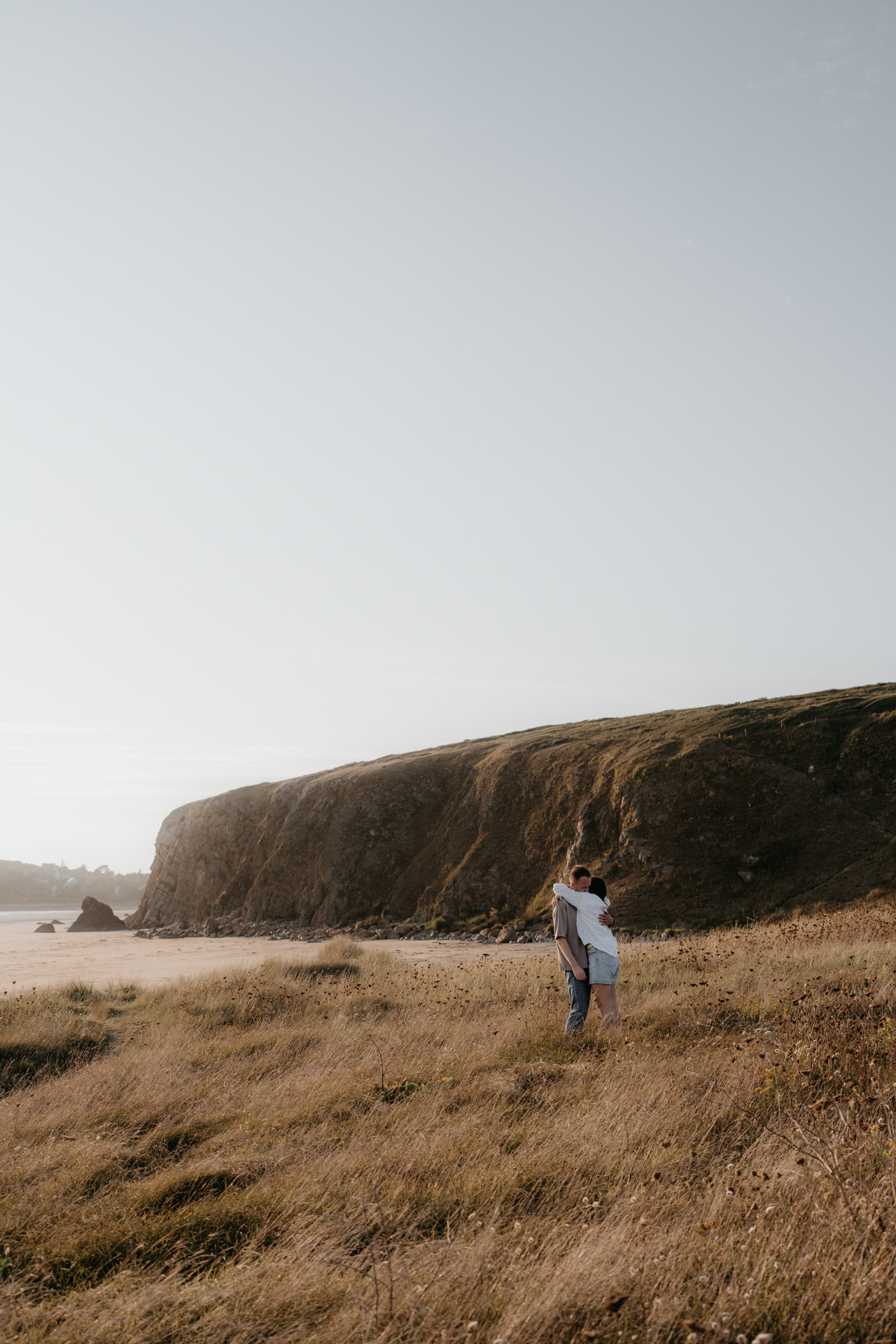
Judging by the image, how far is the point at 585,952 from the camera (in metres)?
9.65

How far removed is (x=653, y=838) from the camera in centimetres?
3469

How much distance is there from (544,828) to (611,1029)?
101ft

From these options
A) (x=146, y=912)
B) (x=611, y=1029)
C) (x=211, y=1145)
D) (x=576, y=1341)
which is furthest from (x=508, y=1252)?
(x=146, y=912)

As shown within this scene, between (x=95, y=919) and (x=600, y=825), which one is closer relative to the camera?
(x=600, y=825)

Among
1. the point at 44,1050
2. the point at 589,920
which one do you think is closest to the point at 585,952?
the point at 589,920

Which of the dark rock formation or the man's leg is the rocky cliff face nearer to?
the dark rock formation

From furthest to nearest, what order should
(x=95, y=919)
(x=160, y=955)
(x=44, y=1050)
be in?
(x=95, y=919), (x=160, y=955), (x=44, y=1050)

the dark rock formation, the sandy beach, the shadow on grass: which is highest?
the shadow on grass

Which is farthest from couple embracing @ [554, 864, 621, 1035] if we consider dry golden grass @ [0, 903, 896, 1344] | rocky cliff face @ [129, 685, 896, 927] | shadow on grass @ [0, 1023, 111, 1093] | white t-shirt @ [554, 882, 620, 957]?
rocky cliff face @ [129, 685, 896, 927]

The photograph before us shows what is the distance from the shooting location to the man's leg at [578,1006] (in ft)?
31.2

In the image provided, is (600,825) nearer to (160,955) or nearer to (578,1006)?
(160,955)

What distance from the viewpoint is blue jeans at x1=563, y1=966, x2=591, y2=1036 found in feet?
31.2

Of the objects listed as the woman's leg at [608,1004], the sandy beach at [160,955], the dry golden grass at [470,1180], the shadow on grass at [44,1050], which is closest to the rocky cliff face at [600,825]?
the sandy beach at [160,955]

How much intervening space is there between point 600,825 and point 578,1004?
28.6m
